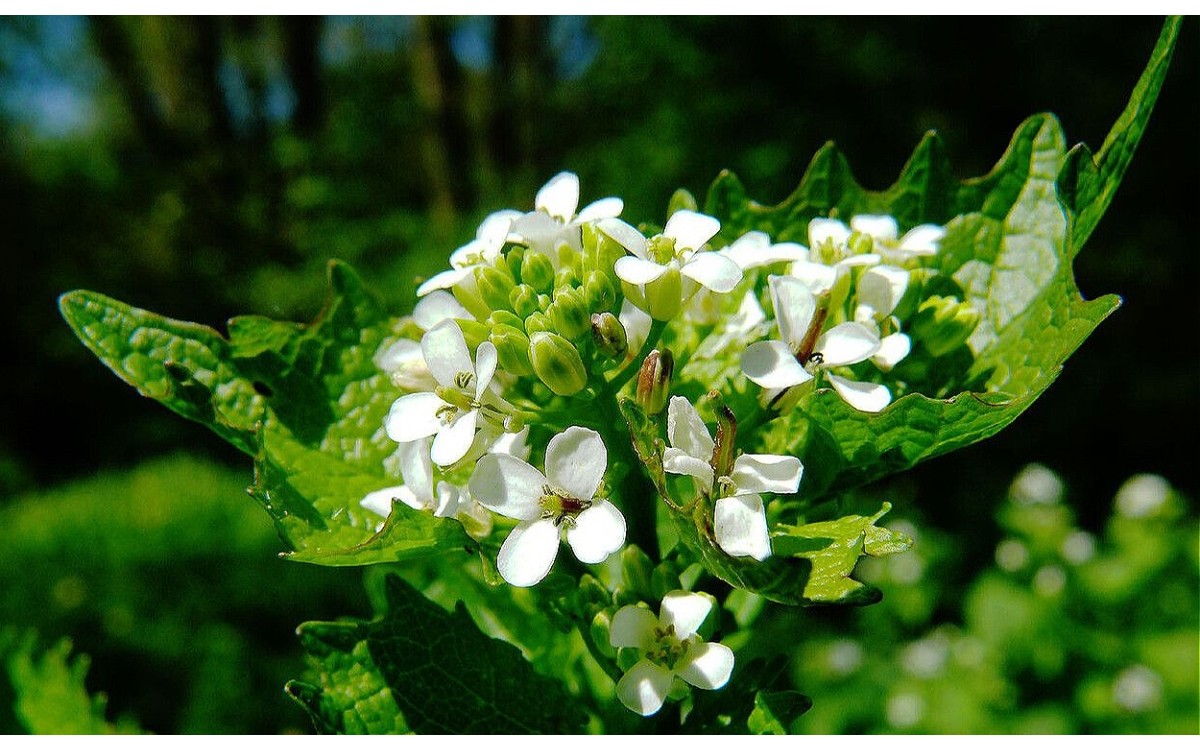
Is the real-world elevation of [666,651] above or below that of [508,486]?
below

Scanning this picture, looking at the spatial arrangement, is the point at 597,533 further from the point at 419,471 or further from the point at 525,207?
the point at 525,207

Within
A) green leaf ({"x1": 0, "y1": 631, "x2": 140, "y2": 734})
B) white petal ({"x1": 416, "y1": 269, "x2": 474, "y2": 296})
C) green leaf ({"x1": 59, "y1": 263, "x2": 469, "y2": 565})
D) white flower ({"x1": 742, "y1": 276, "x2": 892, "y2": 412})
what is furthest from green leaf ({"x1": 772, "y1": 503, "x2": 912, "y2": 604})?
green leaf ({"x1": 0, "y1": 631, "x2": 140, "y2": 734})

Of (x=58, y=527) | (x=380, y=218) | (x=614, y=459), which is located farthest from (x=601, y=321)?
(x=380, y=218)

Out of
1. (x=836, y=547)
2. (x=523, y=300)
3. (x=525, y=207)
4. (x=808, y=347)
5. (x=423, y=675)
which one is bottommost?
(x=525, y=207)

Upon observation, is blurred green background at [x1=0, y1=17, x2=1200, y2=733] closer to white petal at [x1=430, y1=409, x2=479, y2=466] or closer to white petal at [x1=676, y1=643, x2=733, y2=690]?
white petal at [x1=430, y1=409, x2=479, y2=466]

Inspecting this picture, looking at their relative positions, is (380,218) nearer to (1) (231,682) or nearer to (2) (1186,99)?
(1) (231,682)

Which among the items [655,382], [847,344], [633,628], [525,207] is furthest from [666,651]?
[525,207]
